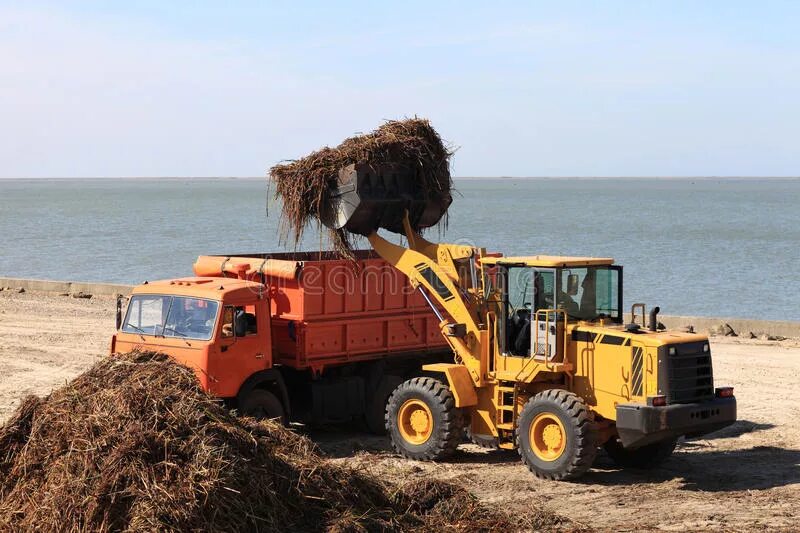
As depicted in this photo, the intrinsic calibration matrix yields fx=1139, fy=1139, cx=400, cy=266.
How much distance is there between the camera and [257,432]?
1127cm

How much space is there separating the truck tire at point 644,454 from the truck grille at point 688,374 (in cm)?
107

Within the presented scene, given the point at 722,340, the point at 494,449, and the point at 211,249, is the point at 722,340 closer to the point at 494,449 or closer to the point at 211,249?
the point at 494,449

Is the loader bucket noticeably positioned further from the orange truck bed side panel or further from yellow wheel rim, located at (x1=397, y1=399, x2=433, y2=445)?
yellow wheel rim, located at (x1=397, y1=399, x2=433, y2=445)

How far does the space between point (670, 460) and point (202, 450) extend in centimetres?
717

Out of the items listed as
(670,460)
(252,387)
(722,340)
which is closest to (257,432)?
(252,387)

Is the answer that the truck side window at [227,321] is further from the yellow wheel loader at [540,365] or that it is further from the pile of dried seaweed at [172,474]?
the pile of dried seaweed at [172,474]

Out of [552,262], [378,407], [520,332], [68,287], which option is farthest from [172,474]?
[68,287]

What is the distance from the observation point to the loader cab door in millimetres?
13516

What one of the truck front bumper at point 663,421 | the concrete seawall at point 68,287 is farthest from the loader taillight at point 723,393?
the concrete seawall at point 68,287

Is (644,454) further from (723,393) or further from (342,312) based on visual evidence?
(342,312)

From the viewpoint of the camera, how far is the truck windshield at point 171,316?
46.5 feet

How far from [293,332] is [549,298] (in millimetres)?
3559

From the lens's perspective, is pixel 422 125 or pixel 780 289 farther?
pixel 780 289

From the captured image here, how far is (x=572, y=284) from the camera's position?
1360 centimetres
